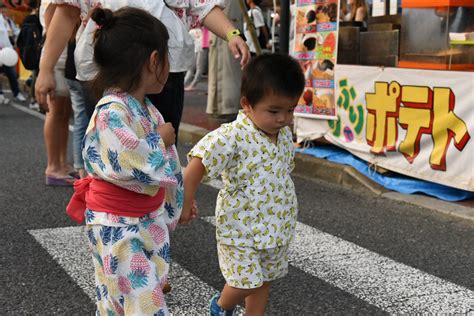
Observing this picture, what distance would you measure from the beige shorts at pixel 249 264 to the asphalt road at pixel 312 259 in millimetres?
504

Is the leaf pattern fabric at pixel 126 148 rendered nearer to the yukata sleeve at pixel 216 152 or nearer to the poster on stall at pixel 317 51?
the yukata sleeve at pixel 216 152

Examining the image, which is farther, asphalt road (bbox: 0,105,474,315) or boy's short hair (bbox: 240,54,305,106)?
asphalt road (bbox: 0,105,474,315)

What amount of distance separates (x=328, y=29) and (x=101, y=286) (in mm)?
4911

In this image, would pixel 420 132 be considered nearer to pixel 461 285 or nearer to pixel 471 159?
pixel 471 159

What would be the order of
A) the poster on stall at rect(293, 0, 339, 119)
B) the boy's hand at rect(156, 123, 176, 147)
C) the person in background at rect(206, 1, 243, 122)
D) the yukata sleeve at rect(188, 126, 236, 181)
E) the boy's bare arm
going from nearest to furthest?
the boy's hand at rect(156, 123, 176, 147)
the boy's bare arm
the yukata sleeve at rect(188, 126, 236, 181)
the poster on stall at rect(293, 0, 339, 119)
the person in background at rect(206, 1, 243, 122)

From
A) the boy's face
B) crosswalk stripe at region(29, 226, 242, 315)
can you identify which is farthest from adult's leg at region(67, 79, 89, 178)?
the boy's face

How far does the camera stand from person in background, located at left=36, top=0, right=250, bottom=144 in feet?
10.1

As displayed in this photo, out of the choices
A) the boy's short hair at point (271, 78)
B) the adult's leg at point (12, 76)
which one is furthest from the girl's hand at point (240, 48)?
the adult's leg at point (12, 76)

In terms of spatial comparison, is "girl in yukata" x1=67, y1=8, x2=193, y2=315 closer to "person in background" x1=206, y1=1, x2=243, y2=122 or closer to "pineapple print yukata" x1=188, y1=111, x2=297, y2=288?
"pineapple print yukata" x1=188, y1=111, x2=297, y2=288

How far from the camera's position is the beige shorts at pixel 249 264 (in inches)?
105

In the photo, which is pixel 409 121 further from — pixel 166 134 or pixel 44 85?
pixel 166 134

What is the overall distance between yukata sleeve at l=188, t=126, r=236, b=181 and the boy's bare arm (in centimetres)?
2

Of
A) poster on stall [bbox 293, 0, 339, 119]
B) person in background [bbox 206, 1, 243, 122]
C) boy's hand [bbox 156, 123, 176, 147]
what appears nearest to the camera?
boy's hand [bbox 156, 123, 176, 147]

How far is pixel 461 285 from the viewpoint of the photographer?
3.64m
